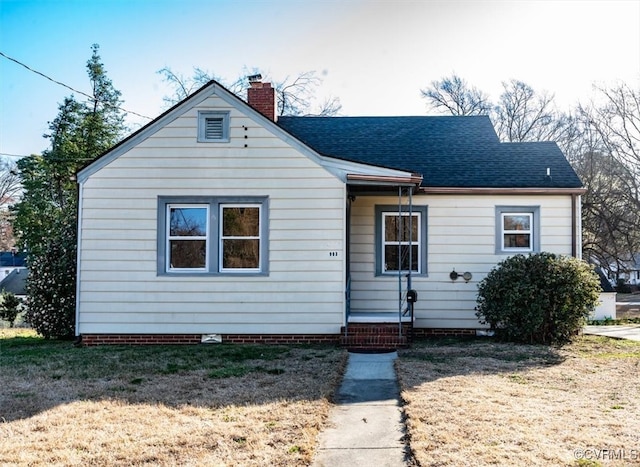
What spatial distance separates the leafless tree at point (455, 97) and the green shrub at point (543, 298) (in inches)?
944

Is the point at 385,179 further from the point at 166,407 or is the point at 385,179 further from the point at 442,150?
the point at 166,407

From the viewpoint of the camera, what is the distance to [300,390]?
630cm

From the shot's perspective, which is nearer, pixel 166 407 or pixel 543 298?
pixel 166 407

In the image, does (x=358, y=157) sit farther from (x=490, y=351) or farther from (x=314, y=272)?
(x=490, y=351)

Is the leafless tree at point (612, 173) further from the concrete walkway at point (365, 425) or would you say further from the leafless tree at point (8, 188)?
the leafless tree at point (8, 188)

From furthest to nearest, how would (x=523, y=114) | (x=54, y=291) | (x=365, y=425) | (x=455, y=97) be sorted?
(x=455, y=97) < (x=523, y=114) < (x=54, y=291) < (x=365, y=425)

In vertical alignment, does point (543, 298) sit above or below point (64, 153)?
below

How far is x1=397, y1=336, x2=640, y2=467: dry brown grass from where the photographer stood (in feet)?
13.8

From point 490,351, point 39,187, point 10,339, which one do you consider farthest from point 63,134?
point 490,351

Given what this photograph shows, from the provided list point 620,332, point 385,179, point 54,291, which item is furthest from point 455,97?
point 54,291

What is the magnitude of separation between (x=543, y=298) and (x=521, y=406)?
4640 millimetres

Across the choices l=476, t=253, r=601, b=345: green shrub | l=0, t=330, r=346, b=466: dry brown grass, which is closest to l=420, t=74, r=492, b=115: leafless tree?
l=476, t=253, r=601, b=345: green shrub

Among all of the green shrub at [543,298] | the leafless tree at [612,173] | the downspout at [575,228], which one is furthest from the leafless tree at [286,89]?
the green shrub at [543,298]

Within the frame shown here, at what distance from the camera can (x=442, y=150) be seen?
1331 centimetres
